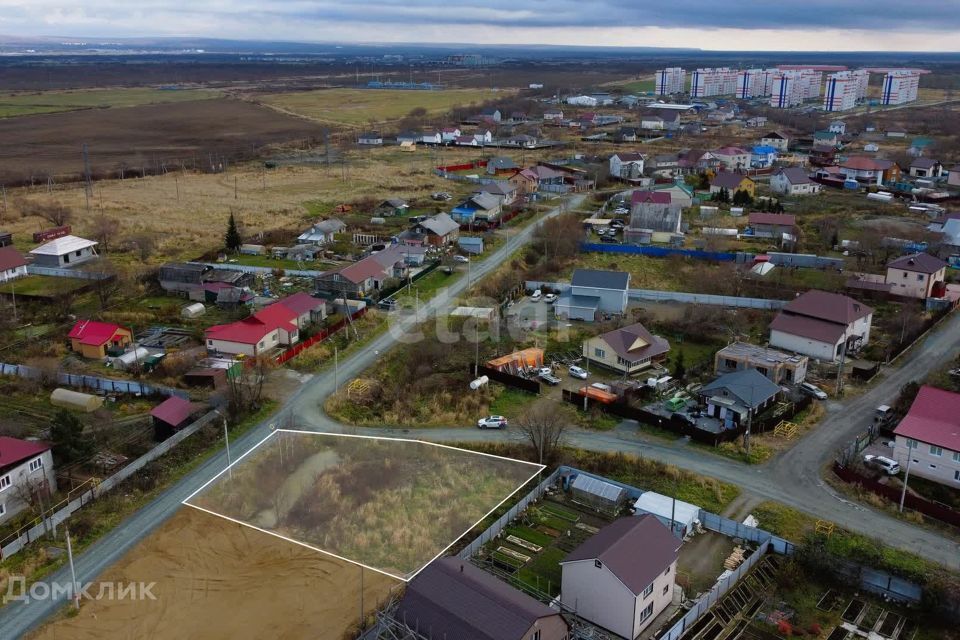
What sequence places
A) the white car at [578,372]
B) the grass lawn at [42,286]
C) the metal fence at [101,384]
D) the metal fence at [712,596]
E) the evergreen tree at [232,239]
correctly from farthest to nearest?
the evergreen tree at [232,239] < the grass lawn at [42,286] < the white car at [578,372] < the metal fence at [101,384] < the metal fence at [712,596]

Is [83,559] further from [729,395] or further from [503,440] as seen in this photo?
[729,395]

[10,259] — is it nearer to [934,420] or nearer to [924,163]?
[934,420]

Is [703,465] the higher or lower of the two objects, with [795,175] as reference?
lower

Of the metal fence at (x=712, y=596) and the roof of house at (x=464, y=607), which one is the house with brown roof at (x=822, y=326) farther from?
the roof of house at (x=464, y=607)

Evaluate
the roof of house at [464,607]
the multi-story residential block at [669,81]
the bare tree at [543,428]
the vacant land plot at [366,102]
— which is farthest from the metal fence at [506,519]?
the multi-story residential block at [669,81]

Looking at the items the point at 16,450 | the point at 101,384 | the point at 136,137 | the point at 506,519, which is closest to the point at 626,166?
the point at 101,384

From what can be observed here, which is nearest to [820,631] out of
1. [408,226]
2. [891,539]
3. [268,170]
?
[891,539]

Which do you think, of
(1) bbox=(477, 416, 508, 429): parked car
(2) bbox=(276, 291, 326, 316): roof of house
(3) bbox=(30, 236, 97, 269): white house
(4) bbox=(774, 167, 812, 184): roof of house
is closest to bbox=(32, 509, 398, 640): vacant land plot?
(1) bbox=(477, 416, 508, 429): parked car

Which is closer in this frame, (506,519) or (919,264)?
(506,519)

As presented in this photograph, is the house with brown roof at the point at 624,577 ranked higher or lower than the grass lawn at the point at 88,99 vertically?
lower
